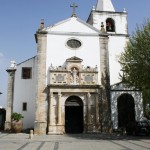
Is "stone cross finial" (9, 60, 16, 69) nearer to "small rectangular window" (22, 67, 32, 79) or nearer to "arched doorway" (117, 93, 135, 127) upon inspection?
"small rectangular window" (22, 67, 32, 79)

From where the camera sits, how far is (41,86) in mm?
25922

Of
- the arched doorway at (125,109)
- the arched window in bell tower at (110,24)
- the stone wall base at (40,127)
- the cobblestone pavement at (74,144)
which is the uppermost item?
the arched window in bell tower at (110,24)

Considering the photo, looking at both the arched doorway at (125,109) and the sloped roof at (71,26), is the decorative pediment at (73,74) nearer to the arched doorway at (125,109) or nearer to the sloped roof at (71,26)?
the sloped roof at (71,26)

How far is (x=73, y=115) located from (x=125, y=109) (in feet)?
17.7

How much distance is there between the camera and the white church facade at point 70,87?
2562 cm

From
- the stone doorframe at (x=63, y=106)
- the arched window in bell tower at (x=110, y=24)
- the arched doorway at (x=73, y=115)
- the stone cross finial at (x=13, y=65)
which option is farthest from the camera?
the arched window in bell tower at (x=110, y=24)

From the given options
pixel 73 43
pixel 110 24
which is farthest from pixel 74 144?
pixel 110 24

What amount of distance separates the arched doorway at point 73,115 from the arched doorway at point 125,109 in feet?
13.2

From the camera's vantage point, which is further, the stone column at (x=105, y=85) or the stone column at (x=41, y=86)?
the stone column at (x=105, y=85)

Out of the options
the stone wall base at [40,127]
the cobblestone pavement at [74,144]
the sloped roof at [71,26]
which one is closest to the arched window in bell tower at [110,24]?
the sloped roof at [71,26]

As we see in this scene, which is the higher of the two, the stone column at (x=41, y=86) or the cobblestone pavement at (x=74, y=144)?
the stone column at (x=41, y=86)

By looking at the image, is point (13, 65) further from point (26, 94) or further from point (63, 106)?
point (63, 106)

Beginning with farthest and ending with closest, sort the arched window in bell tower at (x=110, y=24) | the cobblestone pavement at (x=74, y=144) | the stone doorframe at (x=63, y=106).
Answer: the arched window in bell tower at (x=110, y=24) < the stone doorframe at (x=63, y=106) < the cobblestone pavement at (x=74, y=144)

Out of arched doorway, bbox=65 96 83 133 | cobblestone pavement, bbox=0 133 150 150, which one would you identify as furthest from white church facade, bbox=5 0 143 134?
cobblestone pavement, bbox=0 133 150 150
